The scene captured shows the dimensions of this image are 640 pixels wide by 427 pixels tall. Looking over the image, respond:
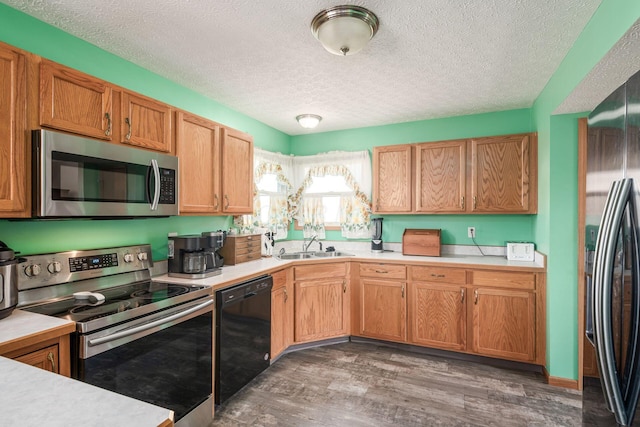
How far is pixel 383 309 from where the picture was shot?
334 centimetres

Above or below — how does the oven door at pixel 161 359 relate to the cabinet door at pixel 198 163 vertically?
below

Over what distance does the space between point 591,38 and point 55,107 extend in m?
2.89

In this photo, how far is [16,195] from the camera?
1.51 meters

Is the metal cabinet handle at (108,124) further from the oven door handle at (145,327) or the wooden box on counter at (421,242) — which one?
the wooden box on counter at (421,242)

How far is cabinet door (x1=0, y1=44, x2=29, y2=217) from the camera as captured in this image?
1.47m

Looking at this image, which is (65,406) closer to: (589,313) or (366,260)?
(589,313)

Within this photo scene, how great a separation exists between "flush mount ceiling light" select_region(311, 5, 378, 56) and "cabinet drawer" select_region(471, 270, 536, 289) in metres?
2.24

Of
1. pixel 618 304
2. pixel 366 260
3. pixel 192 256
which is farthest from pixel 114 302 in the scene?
pixel 366 260

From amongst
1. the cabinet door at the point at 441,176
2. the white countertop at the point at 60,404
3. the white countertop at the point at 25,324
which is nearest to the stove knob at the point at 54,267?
the white countertop at the point at 25,324

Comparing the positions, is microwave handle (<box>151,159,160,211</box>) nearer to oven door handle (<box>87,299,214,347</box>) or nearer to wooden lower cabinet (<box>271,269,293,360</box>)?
oven door handle (<box>87,299,214,347</box>)

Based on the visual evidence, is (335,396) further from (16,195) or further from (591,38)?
(591,38)

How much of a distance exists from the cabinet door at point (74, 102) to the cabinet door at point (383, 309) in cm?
263

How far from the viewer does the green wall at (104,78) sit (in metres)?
1.79

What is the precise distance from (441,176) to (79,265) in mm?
3186
